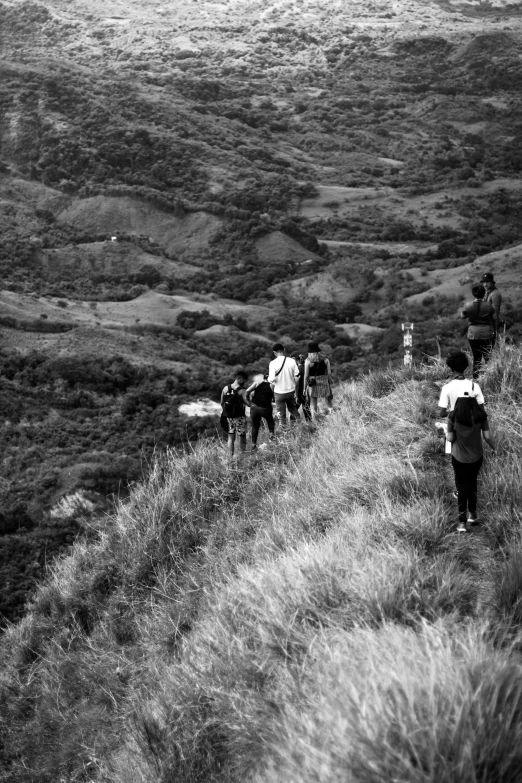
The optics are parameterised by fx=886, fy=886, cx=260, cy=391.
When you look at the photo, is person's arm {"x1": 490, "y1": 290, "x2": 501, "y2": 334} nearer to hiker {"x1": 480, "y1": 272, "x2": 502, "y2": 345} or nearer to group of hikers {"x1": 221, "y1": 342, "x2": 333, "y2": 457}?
A: hiker {"x1": 480, "y1": 272, "x2": 502, "y2": 345}

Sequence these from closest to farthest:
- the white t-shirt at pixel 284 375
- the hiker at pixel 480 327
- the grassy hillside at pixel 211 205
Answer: the hiker at pixel 480 327, the white t-shirt at pixel 284 375, the grassy hillside at pixel 211 205

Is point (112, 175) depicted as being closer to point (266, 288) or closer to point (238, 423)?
point (266, 288)

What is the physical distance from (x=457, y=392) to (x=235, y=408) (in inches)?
177

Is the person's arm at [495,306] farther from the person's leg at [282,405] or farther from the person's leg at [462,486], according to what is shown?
the person's leg at [462,486]

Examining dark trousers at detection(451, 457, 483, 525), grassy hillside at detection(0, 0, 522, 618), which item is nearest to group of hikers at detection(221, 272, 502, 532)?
dark trousers at detection(451, 457, 483, 525)

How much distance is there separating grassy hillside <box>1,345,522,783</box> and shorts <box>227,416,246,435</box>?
15.5 inches

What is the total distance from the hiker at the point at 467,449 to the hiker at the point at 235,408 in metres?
4.54

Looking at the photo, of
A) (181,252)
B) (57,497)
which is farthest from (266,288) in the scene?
(57,497)

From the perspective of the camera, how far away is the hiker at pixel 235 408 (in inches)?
395

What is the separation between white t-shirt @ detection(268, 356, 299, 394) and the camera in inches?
409


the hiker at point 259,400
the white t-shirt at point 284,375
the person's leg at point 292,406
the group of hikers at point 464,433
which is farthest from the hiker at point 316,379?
the group of hikers at point 464,433

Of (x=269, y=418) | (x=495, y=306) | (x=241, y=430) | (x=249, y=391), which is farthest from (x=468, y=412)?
(x=241, y=430)

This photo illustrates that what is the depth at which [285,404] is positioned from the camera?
10664 mm

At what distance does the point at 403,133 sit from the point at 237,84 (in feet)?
71.9
